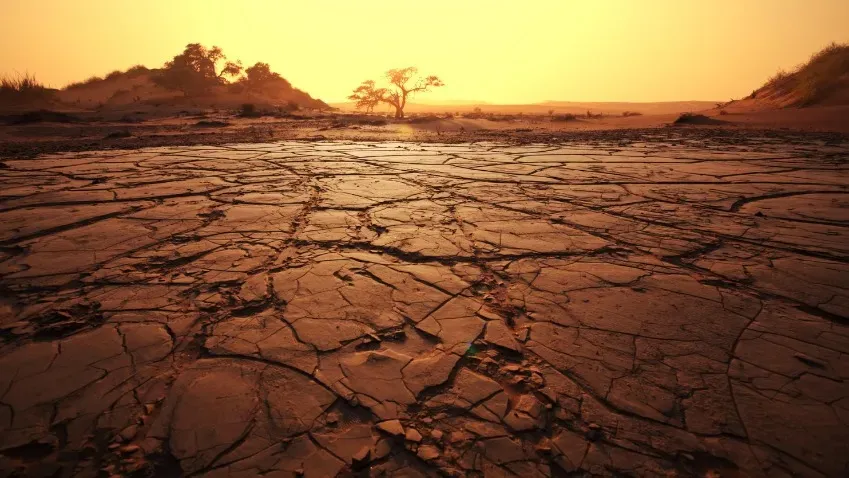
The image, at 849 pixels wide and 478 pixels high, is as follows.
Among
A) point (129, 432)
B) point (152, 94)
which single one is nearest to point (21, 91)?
point (152, 94)

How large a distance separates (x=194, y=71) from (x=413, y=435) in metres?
30.3

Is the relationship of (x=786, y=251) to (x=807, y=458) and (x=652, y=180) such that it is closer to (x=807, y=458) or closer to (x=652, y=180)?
(x=807, y=458)

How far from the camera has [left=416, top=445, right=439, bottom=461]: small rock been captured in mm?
1009

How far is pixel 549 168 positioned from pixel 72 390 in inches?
Answer: 183

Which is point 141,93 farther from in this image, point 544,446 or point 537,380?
point 544,446

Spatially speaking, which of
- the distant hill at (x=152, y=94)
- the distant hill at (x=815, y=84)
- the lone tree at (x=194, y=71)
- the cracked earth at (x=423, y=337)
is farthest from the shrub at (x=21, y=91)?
the distant hill at (x=815, y=84)

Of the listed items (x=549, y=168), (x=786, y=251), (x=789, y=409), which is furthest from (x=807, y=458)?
(x=549, y=168)

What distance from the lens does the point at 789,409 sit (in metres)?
1.13

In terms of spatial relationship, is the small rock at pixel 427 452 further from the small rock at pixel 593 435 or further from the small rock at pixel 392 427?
the small rock at pixel 593 435

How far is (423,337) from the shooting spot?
4.92ft

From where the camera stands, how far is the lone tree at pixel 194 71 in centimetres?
2386

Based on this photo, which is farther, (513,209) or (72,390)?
(513,209)

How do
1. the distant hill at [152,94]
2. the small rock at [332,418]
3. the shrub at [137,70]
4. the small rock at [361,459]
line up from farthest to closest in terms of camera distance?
the shrub at [137,70] → the distant hill at [152,94] → the small rock at [332,418] → the small rock at [361,459]

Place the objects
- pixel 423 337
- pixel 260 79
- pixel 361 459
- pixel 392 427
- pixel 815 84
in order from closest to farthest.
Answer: pixel 361 459
pixel 392 427
pixel 423 337
pixel 815 84
pixel 260 79
